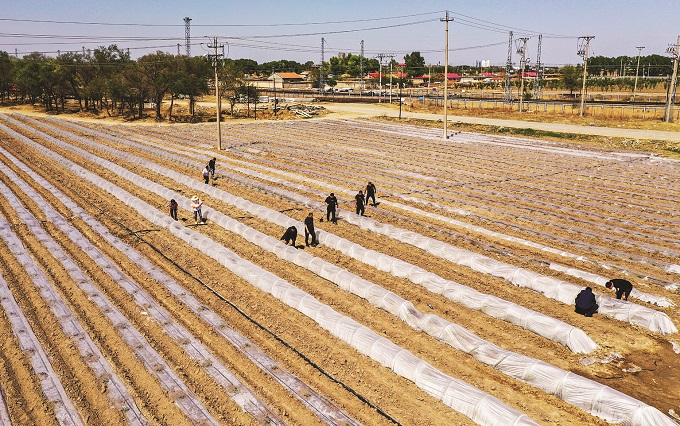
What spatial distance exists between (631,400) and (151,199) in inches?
866

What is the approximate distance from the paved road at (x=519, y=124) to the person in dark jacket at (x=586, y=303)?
36005 millimetres

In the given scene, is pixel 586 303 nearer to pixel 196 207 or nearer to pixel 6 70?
pixel 196 207

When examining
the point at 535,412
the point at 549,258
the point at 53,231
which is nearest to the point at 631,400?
the point at 535,412

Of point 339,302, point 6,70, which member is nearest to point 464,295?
point 339,302

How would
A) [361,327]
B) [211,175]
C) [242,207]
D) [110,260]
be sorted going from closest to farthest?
[361,327]
[110,260]
[242,207]
[211,175]

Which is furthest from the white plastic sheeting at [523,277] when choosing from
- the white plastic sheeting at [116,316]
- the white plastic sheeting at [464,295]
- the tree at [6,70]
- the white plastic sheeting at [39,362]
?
the tree at [6,70]

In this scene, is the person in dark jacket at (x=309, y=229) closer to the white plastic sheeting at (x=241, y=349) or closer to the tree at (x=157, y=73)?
the white plastic sheeting at (x=241, y=349)

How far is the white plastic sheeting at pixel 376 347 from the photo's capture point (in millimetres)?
9562

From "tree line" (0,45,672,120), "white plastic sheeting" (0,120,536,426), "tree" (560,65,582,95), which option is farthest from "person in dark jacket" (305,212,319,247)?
"tree" (560,65,582,95)

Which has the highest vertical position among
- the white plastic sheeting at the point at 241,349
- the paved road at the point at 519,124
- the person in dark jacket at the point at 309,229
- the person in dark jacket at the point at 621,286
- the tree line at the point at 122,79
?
the tree line at the point at 122,79

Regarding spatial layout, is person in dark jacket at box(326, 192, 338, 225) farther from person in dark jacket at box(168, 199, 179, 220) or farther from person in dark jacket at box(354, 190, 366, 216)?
person in dark jacket at box(168, 199, 179, 220)

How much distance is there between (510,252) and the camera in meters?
18.1

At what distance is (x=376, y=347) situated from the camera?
11625mm

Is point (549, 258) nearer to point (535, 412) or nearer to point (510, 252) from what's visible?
point (510, 252)
